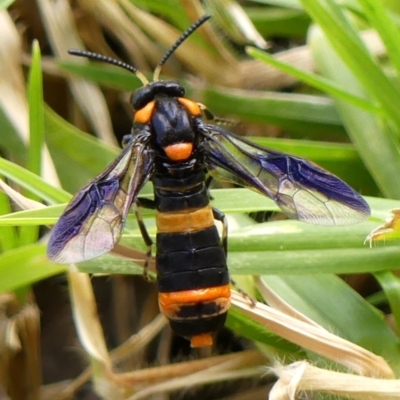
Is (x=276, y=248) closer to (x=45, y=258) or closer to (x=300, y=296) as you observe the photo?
(x=300, y=296)

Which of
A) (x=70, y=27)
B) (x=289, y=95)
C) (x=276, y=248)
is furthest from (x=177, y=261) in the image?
(x=70, y=27)

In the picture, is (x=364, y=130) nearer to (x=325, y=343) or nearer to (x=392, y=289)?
(x=392, y=289)

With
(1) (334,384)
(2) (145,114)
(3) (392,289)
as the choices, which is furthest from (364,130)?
(1) (334,384)

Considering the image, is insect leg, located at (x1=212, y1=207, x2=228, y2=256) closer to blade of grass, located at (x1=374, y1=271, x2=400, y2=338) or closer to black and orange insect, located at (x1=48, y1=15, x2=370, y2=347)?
black and orange insect, located at (x1=48, y1=15, x2=370, y2=347)

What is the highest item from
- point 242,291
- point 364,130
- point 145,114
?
point 145,114

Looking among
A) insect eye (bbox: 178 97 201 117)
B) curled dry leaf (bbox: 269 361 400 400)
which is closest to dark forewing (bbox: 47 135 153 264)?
insect eye (bbox: 178 97 201 117)

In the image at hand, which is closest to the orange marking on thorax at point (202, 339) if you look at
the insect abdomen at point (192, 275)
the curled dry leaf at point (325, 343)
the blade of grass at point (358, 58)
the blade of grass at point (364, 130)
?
the insect abdomen at point (192, 275)
